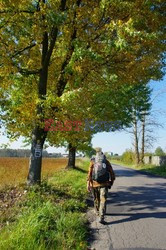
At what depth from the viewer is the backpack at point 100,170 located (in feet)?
24.9

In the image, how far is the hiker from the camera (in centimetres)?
750

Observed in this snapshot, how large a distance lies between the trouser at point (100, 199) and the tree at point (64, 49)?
9.19 feet

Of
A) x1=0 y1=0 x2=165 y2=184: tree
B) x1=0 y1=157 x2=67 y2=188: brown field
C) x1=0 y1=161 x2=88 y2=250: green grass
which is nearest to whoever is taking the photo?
x1=0 y1=161 x2=88 y2=250: green grass

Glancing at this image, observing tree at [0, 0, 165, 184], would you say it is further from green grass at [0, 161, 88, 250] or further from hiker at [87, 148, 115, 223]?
green grass at [0, 161, 88, 250]

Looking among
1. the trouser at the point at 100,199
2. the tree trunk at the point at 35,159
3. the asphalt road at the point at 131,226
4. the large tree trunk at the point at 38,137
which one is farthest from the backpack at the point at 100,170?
the tree trunk at the point at 35,159

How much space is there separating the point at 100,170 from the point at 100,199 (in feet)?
2.37

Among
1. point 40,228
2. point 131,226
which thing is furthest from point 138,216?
point 40,228

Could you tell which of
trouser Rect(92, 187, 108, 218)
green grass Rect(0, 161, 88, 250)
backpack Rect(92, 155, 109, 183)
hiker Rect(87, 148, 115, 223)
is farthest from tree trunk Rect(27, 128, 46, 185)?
backpack Rect(92, 155, 109, 183)

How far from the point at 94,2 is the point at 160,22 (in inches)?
83.8

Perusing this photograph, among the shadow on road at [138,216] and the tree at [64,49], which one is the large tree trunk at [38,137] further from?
the shadow on road at [138,216]

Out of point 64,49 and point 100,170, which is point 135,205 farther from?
point 64,49

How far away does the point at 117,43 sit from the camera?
7727mm

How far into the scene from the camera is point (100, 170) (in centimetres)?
768

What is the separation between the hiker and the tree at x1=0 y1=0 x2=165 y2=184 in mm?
2203
